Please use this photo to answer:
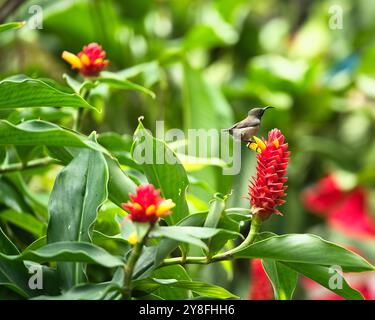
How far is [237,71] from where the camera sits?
201cm

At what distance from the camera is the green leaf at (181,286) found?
515 millimetres

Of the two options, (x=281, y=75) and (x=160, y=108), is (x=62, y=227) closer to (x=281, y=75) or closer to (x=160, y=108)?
(x=160, y=108)

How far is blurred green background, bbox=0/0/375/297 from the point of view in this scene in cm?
142

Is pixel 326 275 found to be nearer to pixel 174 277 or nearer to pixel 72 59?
pixel 174 277

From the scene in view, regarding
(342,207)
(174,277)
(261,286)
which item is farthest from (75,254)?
(342,207)

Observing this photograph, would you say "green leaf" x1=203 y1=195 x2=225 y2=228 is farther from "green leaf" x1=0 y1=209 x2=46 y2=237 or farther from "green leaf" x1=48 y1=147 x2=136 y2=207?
"green leaf" x1=0 y1=209 x2=46 y2=237

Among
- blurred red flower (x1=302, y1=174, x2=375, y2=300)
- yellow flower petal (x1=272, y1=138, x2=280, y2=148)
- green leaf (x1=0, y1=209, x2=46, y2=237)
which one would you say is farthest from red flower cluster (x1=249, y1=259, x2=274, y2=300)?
blurred red flower (x1=302, y1=174, x2=375, y2=300)

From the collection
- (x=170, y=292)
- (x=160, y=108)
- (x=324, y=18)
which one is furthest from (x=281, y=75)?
(x=170, y=292)

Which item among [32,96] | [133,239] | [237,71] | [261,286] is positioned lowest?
[261,286]

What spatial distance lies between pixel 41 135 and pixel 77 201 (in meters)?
0.06

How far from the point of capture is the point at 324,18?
2146mm

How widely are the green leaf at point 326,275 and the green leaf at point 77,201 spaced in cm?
16

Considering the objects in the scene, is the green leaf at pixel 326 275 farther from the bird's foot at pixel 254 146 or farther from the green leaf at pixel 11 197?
the green leaf at pixel 11 197

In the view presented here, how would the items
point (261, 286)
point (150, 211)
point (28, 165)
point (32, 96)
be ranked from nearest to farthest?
point (150, 211) → point (32, 96) → point (28, 165) → point (261, 286)
